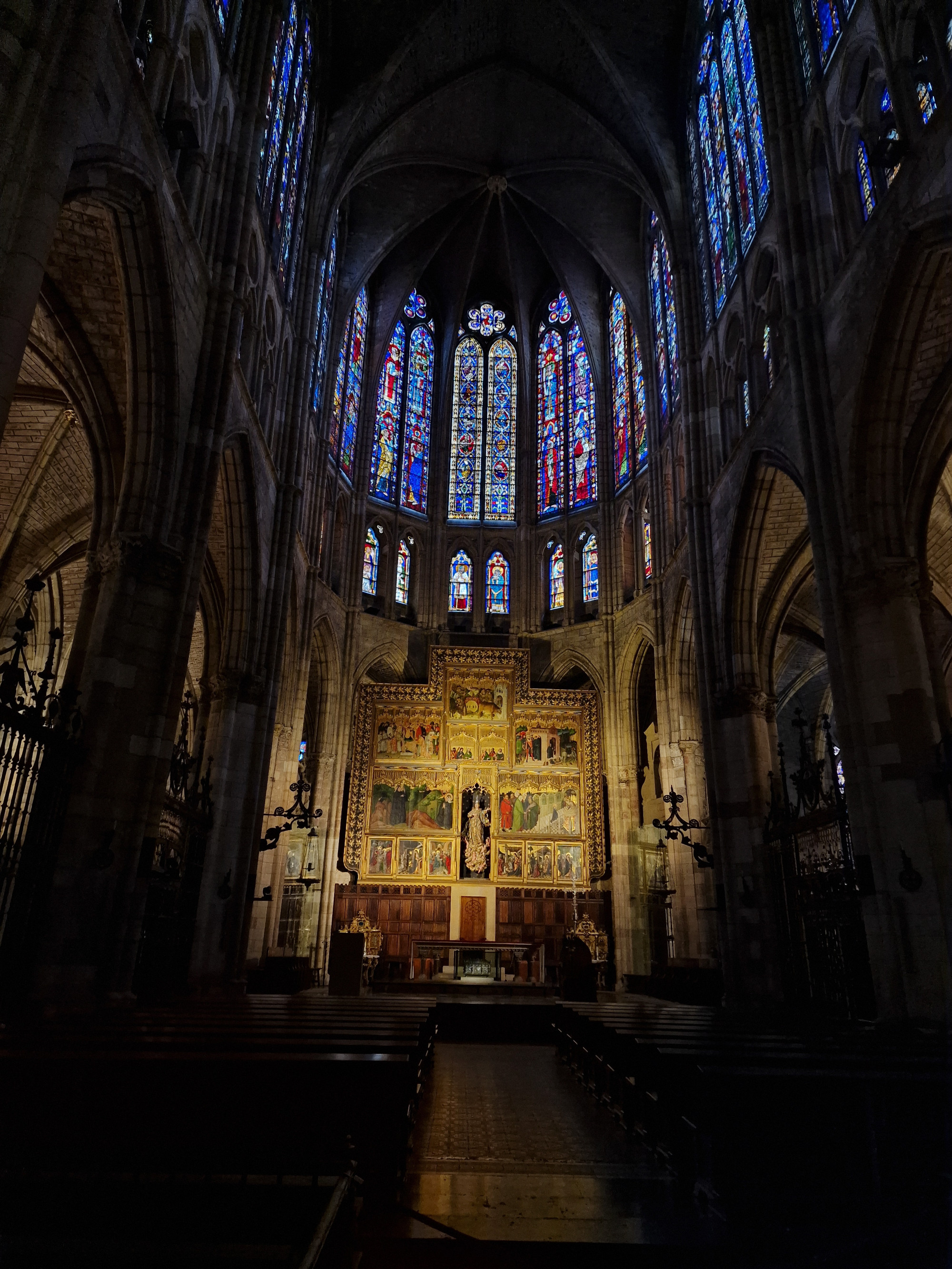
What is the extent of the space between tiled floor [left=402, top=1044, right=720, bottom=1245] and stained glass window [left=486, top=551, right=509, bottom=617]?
2234 centimetres

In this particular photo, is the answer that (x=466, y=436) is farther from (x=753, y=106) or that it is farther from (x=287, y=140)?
(x=753, y=106)

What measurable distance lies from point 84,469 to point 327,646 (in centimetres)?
1025

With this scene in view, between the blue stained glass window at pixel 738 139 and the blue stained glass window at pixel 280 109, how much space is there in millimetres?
10536

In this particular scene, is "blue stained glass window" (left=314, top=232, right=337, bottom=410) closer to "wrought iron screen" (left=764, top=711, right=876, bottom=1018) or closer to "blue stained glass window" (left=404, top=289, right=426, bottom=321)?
"blue stained glass window" (left=404, top=289, right=426, bottom=321)

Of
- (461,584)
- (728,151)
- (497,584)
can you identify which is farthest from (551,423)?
(728,151)

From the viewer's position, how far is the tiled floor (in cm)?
433

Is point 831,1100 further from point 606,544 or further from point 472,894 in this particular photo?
point 606,544

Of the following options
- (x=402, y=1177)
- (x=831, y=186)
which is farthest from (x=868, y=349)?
(x=402, y=1177)

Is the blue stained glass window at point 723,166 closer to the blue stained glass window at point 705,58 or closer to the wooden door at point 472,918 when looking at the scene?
the blue stained glass window at point 705,58

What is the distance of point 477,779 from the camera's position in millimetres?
26125

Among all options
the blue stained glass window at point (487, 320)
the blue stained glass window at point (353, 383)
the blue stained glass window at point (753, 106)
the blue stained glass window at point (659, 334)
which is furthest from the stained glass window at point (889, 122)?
the blue stained glass window at point (487, 320)

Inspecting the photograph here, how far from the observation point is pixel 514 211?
3206 centimetres

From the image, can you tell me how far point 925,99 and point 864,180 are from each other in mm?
2010

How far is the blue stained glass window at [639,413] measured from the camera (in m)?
27.4
